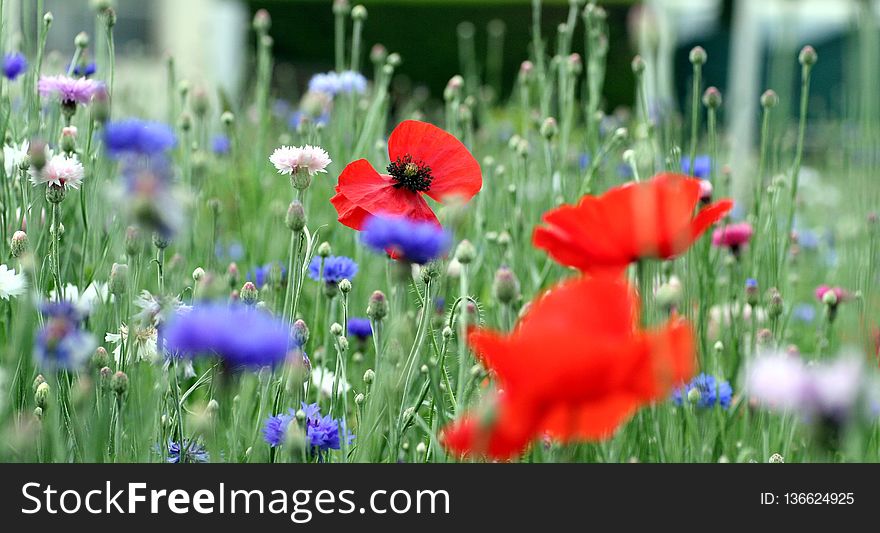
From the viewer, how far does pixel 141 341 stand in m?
0.85

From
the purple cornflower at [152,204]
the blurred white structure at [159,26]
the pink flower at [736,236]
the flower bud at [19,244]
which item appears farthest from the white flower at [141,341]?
the blurred white structure at [159,26]

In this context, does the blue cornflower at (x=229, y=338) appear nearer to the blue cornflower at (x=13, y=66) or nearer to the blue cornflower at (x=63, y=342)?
the blue cornflower at (x=63, y=342)

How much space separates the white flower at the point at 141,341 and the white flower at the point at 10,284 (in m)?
0.09

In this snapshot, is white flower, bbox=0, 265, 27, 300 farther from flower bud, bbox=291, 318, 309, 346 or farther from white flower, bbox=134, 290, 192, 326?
flower bud, bbox=291, 318, 309, 346

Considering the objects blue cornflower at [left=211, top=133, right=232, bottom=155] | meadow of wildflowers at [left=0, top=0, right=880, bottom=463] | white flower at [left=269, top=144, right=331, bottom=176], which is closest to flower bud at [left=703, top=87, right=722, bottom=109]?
meadow of wildflowers at [left=0, top=0, right=880, bottom=463]

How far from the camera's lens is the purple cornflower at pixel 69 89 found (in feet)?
3.56

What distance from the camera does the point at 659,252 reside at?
0.61 meters

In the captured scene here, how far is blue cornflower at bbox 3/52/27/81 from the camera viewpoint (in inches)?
50.8

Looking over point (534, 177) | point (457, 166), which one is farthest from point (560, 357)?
point (534, 177)

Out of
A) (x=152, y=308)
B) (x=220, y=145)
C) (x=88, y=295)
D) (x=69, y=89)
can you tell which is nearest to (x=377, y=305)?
(x=152, y=308)
